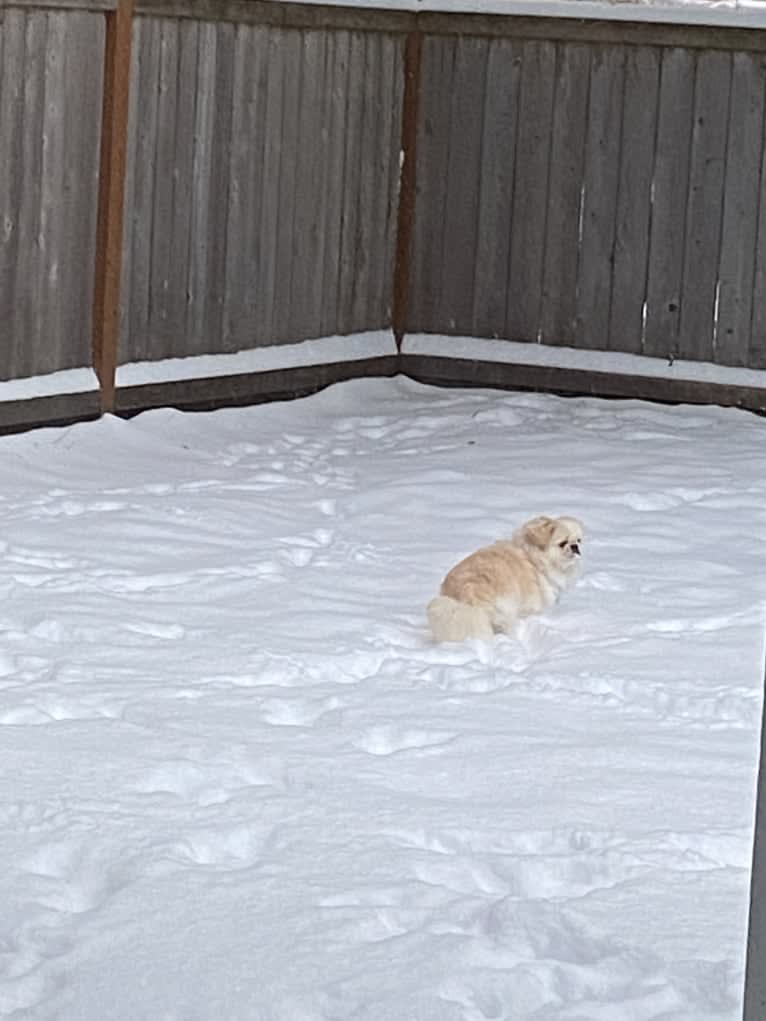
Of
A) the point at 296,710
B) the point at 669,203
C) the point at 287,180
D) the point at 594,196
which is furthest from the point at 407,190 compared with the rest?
the point at 296,710

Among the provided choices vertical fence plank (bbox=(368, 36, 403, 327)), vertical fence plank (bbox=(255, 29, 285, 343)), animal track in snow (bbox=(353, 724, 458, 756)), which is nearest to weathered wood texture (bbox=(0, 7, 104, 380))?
vertical fence plank (bbox=(255, 29, 285, 343))

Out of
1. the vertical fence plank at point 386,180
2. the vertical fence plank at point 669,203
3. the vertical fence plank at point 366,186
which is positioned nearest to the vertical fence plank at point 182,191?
the vertical fence plank at point 366,186

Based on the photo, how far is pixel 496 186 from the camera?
11156 millimetres

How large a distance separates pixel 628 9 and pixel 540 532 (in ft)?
15.8

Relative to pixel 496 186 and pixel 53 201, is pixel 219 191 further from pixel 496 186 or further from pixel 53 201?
pixel 496 186

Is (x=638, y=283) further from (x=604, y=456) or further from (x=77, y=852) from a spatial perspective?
(x=77, y=852)

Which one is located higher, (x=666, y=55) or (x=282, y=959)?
(x=666, y=55)

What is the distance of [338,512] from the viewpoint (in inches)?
317

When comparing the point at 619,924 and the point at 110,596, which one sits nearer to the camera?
the point at 619,924

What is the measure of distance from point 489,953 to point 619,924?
1.04 feet

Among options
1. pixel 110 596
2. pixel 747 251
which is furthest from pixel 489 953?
pixel 747 251

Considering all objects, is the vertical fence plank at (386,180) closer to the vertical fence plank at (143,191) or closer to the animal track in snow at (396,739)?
the vertical fence plank at (143,191)

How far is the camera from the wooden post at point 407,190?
11.2 meters

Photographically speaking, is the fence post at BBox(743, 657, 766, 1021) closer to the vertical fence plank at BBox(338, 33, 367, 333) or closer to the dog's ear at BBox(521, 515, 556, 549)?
the dog's ear at BBox(521, 515, 556, 549)
